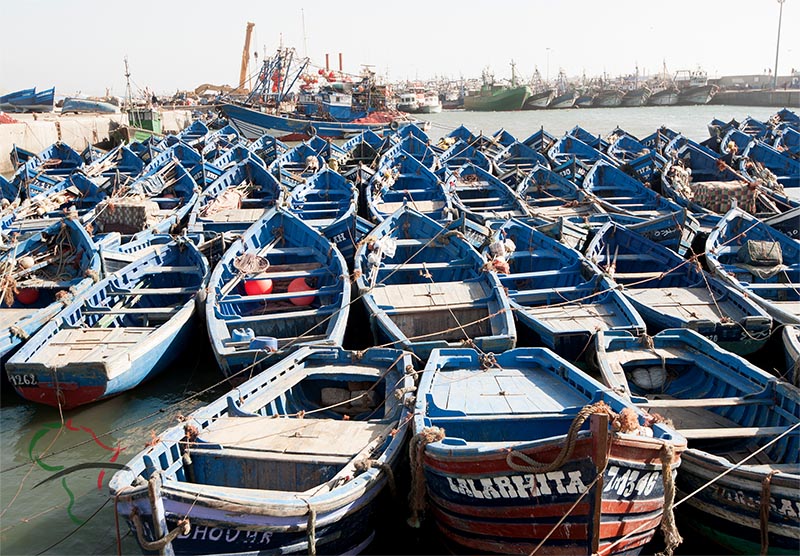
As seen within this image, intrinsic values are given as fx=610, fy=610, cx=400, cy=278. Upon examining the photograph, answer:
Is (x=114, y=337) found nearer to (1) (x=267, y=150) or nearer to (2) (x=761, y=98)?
(1) (x=267, y=150)

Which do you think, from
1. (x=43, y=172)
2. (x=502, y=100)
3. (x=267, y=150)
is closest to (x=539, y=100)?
(x=502, y=100)

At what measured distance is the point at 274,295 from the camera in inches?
508

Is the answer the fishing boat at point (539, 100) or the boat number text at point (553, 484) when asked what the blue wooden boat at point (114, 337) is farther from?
the fishing boat at point (539, 100)

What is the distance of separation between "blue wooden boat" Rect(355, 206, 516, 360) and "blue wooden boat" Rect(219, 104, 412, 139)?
116 ft

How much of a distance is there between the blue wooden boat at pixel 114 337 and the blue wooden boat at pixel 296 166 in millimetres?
9876

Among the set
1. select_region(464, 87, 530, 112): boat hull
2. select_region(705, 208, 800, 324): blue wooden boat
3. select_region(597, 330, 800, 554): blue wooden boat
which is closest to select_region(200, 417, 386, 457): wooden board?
select_region(597, 330, 800, 554): blue wooden boat

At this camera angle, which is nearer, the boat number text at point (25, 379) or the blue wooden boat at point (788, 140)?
the boat number text at point (25, 379)

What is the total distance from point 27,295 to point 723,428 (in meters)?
13.6

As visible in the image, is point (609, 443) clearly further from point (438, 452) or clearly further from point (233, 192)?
point (233, 192)

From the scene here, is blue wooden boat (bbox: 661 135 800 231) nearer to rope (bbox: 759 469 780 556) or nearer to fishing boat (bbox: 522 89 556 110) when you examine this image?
rope (bbox: 759 469 780 556)

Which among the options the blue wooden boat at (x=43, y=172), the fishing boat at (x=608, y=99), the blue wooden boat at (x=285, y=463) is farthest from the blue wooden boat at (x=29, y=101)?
the fishing boat at (x=608, y=99)

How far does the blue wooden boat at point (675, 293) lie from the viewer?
11.5 metres

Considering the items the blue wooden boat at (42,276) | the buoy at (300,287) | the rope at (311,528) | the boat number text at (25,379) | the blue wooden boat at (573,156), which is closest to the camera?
the rope at (311,528)

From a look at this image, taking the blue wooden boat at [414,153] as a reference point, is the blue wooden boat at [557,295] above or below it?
below
